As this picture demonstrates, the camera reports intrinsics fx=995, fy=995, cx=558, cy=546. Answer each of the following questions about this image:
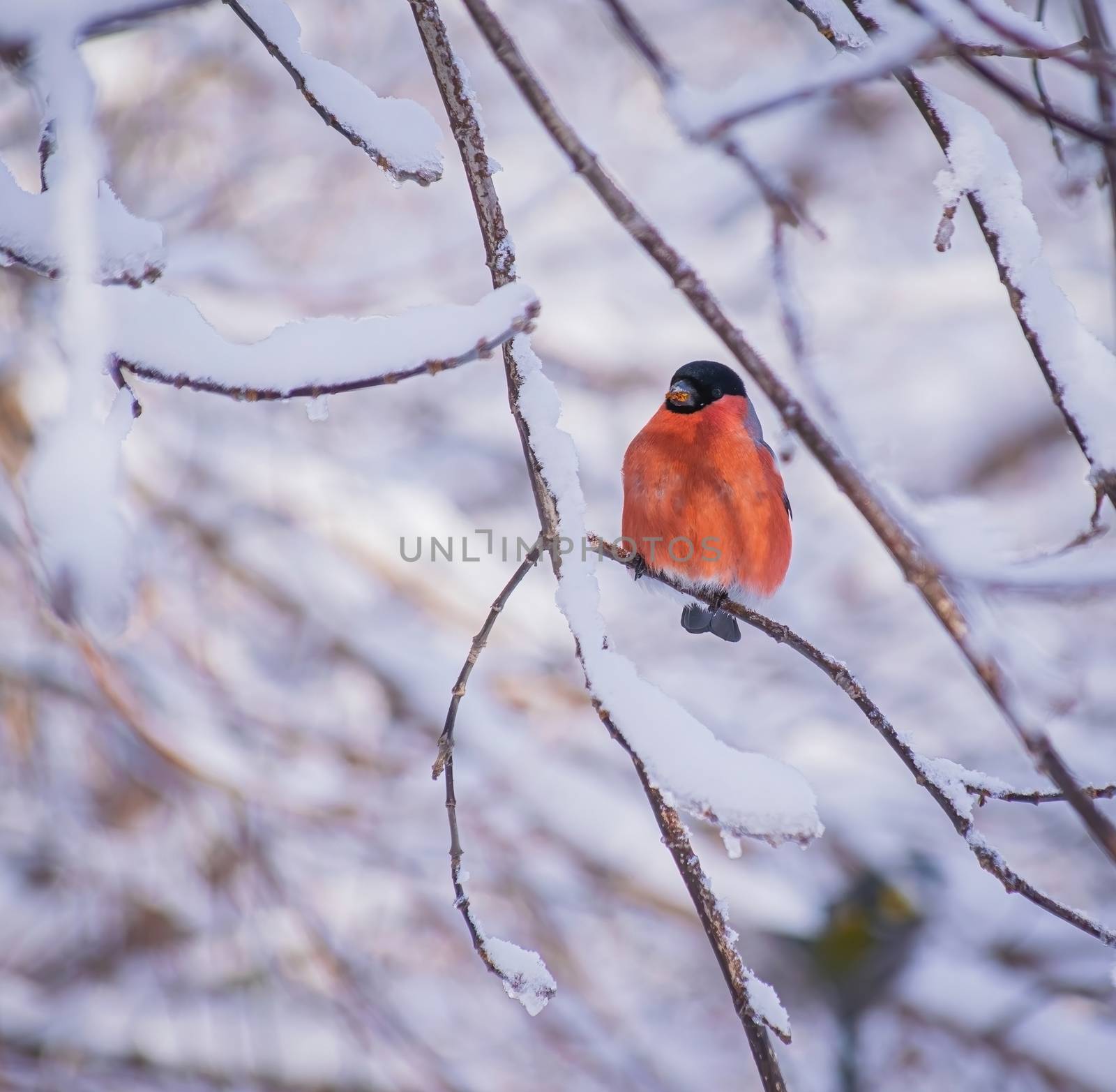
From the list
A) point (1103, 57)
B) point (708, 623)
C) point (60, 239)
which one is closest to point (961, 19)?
point (1103, 57)

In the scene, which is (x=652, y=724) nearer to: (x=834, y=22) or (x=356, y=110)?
(x=356, y=110)

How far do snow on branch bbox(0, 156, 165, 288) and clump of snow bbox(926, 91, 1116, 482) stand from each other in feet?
2.51

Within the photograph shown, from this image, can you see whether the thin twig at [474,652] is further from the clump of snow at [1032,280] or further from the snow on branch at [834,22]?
the snow on branch at [834,22]

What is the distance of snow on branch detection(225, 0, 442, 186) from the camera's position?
1.02 meters

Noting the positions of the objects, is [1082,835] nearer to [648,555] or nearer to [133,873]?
[648,555]

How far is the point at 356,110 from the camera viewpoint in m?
1.04

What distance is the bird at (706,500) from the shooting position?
2.30m

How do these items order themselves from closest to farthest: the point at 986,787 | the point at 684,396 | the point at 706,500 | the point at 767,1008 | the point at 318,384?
the point at 318,384, the point at 767,1008, the point at 986,787, the point at 706,500, the point at 684,396

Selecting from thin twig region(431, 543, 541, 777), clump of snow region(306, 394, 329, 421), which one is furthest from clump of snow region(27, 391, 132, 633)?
thin twig region(431, 543, 541, 777)

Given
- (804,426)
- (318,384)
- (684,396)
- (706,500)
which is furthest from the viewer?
(684,396)

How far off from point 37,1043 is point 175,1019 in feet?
1.76

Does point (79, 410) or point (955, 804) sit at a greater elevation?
point (79, 410)

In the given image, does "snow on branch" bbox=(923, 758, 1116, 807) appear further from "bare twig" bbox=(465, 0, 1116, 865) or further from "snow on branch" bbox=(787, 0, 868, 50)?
"snow on branch" bbox=(787, 0, 868, 50)

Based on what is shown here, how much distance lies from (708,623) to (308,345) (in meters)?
1.83
